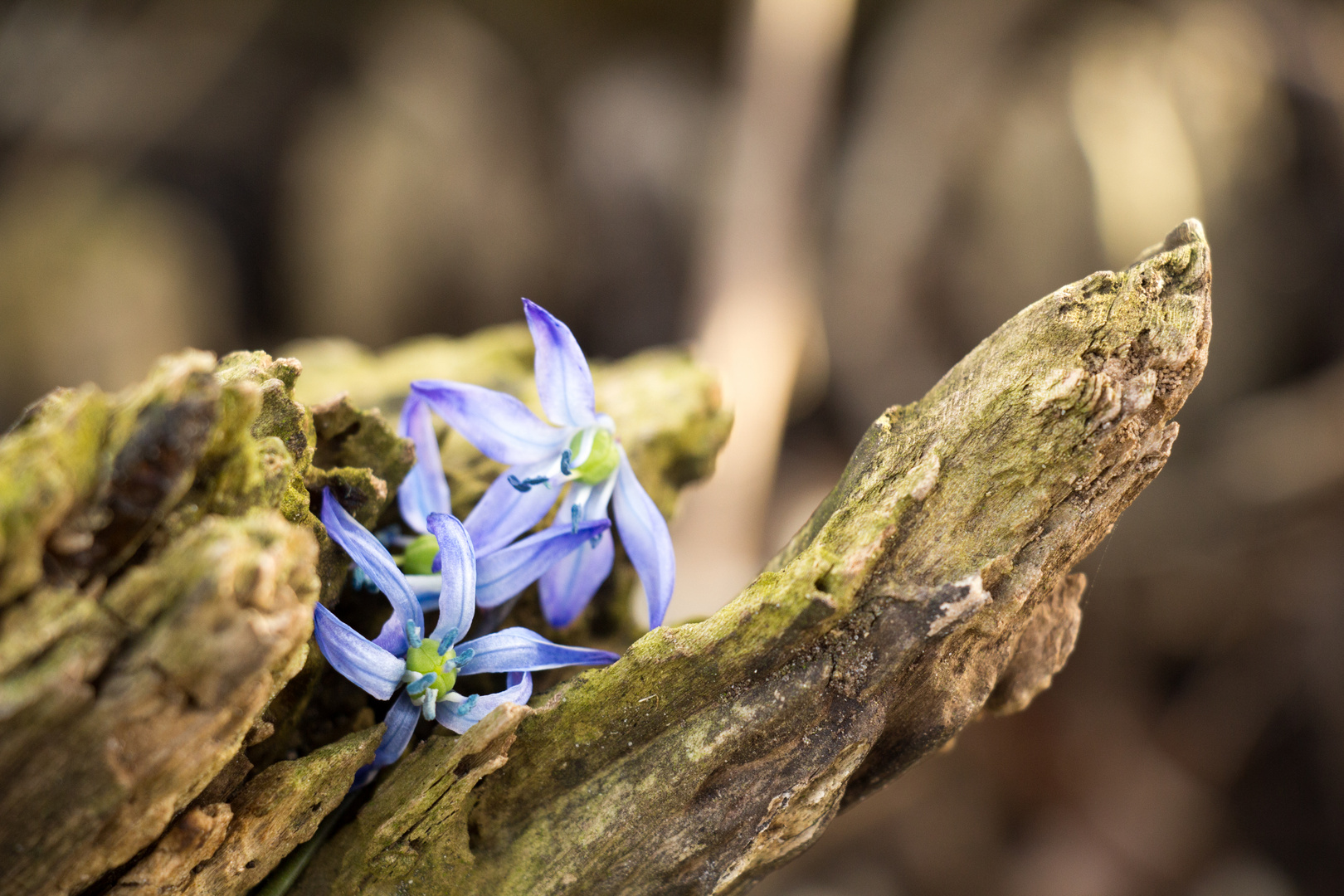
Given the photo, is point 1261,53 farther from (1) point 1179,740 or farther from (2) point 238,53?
(2) point 238,53

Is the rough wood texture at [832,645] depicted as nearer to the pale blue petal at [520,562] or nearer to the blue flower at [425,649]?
the blue flower at [425,649]

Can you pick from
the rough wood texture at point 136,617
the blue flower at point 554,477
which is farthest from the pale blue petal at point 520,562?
the rough wood texture at point 136,617

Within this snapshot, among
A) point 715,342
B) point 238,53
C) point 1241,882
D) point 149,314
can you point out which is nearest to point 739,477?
point 715,342

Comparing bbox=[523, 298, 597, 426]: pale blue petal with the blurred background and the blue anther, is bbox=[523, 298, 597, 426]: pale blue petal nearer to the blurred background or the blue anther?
the blue anther

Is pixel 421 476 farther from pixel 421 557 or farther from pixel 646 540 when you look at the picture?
pixel 646 540

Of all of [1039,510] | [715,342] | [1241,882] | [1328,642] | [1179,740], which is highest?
[715,342]

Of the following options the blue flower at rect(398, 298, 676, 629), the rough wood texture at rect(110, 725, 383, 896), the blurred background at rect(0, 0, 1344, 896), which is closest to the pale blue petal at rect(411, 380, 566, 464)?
the blue flower at rect(398, 298, 676, 629)

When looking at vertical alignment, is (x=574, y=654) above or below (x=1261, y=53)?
below
